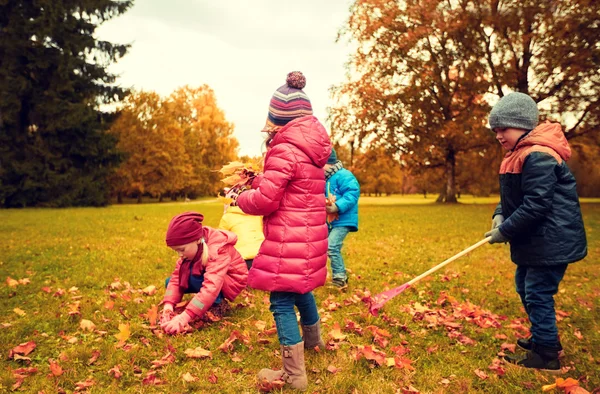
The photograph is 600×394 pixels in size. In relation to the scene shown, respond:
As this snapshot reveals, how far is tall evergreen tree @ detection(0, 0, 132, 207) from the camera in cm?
2556

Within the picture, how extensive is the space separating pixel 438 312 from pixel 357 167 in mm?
25210

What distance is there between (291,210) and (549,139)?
1.99 meters

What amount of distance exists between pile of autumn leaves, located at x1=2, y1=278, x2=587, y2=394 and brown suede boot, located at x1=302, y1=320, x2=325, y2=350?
0.14 m

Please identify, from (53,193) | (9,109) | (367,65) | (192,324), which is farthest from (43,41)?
(192,324)

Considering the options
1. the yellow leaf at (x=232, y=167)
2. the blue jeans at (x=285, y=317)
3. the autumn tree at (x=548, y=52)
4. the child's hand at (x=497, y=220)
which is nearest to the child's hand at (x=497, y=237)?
the child's hand at (x=497, y=220)

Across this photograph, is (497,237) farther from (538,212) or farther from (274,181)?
(274,181)

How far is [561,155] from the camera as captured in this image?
11.1 feet

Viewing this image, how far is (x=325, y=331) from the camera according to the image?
4.24 meters

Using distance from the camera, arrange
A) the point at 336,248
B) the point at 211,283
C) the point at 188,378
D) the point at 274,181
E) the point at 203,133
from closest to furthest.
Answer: the point at 274,181
the point at 188,378
the point at 211,283
the point at 336,248
the point at 203,133

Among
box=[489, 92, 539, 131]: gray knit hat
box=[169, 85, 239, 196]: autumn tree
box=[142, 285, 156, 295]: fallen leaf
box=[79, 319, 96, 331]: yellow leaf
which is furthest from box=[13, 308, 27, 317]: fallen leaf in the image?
box=[169, 85, 239, 196]: autumn tree

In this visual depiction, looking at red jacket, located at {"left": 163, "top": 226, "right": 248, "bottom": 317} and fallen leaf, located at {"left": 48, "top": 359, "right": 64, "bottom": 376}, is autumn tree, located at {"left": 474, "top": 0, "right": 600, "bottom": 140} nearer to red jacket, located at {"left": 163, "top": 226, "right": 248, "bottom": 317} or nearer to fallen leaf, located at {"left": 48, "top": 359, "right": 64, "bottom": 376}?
red jacket, located at {"left": 163, "top": 226, "right": 248, "bottom": 317}

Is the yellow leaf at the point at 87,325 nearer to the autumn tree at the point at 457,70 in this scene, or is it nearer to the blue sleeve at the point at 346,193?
the blue sleeve at the point at 346,193

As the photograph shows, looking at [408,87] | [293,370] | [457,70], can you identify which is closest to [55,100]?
[408,87]

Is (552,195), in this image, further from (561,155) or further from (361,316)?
(361,316)
